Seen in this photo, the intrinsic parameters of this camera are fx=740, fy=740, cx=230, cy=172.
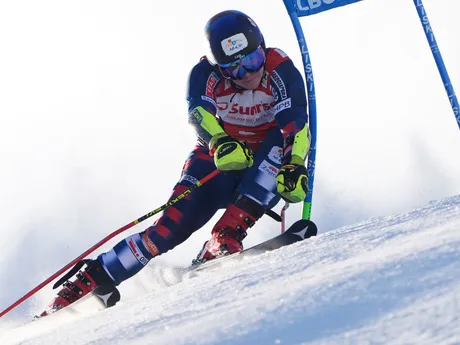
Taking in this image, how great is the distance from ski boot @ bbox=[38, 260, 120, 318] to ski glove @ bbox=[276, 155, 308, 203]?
158cm

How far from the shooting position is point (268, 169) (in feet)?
19.4

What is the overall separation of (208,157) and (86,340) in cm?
405

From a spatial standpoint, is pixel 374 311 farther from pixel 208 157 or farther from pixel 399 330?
pixel 208 157

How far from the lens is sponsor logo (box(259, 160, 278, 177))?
5891 mm

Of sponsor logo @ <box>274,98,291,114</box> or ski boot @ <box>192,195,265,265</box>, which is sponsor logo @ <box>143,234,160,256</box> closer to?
ski boot @ <box>192,195,265,265</box>

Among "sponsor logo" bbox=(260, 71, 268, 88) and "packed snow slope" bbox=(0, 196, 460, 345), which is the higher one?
"sponsor logo" bbox=(260, 71, 268, 88)

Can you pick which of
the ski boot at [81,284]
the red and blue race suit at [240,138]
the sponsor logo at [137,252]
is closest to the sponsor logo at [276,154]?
the red and blue race suit at [240,138]

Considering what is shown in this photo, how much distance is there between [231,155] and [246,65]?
2.83 feet

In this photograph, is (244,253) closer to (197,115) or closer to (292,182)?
(292,182)

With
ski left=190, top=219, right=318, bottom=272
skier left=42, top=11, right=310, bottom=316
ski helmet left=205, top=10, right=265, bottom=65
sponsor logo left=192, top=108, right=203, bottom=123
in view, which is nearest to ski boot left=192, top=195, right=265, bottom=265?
skier left=42, top=11, right=310, bottom=316

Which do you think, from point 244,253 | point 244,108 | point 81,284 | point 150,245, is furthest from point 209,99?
point 81,284

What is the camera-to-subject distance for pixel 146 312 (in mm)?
2529

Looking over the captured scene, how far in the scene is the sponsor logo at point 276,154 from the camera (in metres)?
5.94

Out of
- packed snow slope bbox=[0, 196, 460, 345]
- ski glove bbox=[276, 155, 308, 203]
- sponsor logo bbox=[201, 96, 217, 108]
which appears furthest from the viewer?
sponsor logo bbox=[201, 96, 217, 108]
